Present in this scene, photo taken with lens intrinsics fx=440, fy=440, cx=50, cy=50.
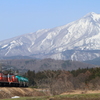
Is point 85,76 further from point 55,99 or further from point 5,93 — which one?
point 55,99

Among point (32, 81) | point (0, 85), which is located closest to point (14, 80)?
point (0, 85)

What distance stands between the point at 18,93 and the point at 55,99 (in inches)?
960

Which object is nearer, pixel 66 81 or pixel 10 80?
pixel 10 80

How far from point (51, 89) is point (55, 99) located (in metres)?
15.6

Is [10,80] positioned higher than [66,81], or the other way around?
[10,80]

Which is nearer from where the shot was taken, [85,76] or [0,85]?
[0,85]

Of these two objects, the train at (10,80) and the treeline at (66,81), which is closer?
the treeline at (66,81)

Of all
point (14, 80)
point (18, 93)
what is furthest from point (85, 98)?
point (14, 80)

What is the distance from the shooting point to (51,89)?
222 ft

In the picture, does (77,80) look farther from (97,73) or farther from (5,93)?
(5,93)

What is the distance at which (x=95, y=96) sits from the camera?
53.3 metres

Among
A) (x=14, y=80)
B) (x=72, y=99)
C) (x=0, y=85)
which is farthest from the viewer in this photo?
(x=14, y=80)

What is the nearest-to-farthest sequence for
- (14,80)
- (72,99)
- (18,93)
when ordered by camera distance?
1. (72,99)
2. (18,93)
3. (14,80)

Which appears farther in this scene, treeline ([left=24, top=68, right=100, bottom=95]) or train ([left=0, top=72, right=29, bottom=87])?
train ([left=0, top=72, right=29, bottom=87])
